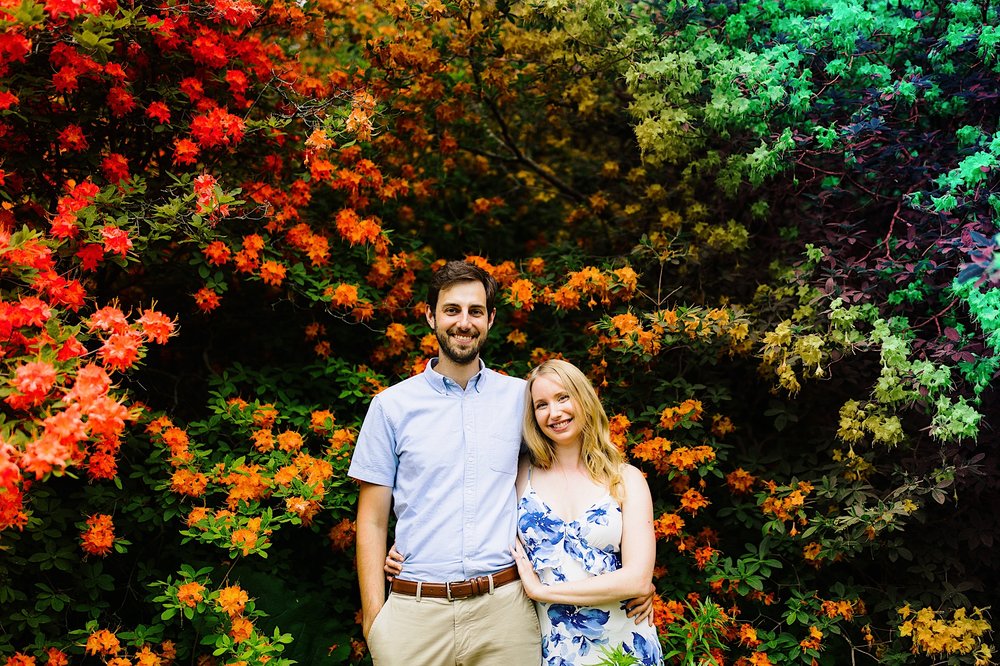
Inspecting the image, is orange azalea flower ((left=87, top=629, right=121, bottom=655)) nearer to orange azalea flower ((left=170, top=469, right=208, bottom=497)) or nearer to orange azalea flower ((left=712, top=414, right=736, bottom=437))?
orange azalea flower ((left=170, top=469, right=208, bottom=497))

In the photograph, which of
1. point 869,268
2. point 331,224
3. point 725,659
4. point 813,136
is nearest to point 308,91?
point 331,224

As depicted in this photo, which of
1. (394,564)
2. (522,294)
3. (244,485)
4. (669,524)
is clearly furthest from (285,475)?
(669,524)

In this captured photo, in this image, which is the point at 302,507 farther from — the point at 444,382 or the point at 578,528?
the point at 578,528

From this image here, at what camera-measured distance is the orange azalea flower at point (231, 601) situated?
2.43 m

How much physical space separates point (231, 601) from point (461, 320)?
3.94 feet

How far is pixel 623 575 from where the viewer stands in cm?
217

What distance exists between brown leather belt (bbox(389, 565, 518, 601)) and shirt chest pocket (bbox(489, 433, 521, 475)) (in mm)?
302

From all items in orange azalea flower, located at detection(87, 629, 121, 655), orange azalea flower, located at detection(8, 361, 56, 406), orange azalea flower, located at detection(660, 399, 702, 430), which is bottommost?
orange azalea flower, located at detection(87, 629, 121, 655)

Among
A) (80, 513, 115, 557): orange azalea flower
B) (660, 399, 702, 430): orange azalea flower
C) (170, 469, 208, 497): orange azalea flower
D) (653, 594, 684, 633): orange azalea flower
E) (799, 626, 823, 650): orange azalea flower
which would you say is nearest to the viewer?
(80, 513, 115, 557): orange azalea flower

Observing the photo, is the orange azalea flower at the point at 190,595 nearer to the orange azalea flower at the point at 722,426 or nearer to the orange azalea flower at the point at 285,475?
the orange azalea flower at the point at 285,475

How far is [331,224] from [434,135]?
868 mm

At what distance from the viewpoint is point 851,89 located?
9.59ft

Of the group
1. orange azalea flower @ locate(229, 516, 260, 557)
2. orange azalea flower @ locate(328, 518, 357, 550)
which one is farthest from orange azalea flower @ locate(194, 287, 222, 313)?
orange azalea flower @ locate(328, 518, 357, 550)

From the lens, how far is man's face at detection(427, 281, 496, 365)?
2.37 meters
